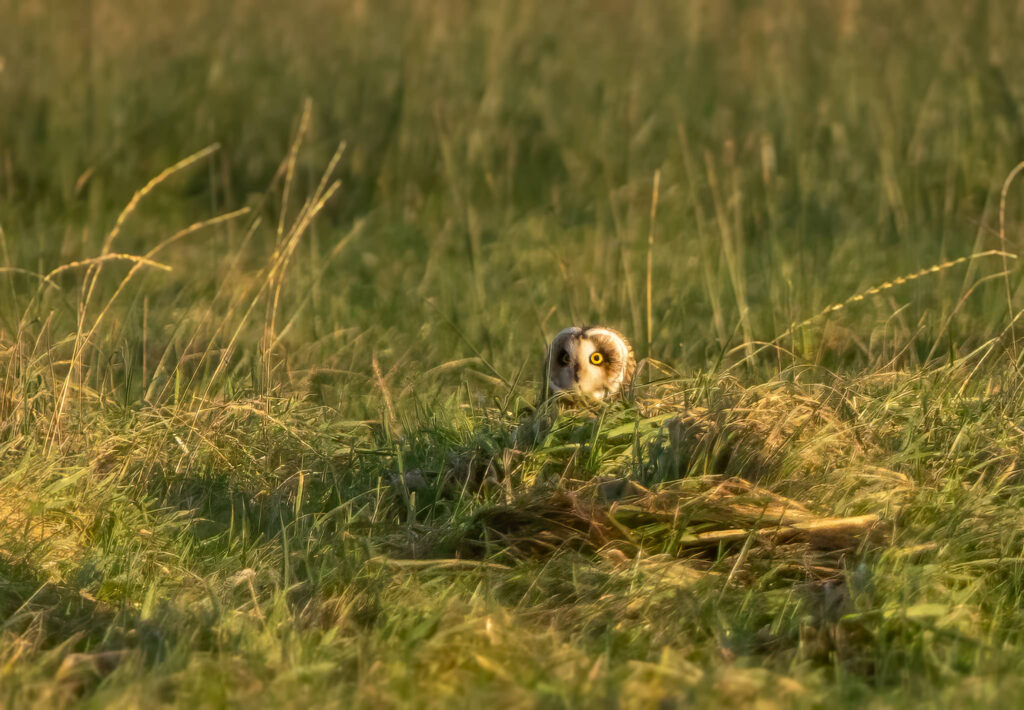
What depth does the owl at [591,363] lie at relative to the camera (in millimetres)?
4422

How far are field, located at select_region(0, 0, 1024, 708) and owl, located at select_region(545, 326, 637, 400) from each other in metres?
0.16

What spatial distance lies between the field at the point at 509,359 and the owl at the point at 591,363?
6.3 inches

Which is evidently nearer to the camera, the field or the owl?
the field

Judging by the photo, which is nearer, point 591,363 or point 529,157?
point 591,363

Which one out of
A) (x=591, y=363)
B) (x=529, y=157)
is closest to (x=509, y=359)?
(x=591, y=363)

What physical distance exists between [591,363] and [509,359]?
89 centimetres

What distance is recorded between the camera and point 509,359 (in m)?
5.29

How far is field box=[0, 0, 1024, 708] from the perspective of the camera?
3.11 meters

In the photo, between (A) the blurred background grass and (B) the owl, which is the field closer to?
(A) the blurred background grass

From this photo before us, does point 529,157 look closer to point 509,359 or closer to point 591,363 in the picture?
point 509,359

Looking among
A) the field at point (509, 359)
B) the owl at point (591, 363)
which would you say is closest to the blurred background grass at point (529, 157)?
the field at point (509, 359)

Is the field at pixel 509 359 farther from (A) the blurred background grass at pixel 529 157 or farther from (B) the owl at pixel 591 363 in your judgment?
(B) the owl at pixel 591 363

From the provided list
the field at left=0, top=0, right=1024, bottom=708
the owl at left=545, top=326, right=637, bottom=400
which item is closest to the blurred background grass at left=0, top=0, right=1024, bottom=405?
the field at left=0, top=0, right=1024, bottom=708

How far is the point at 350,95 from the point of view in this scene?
7.84 meters
